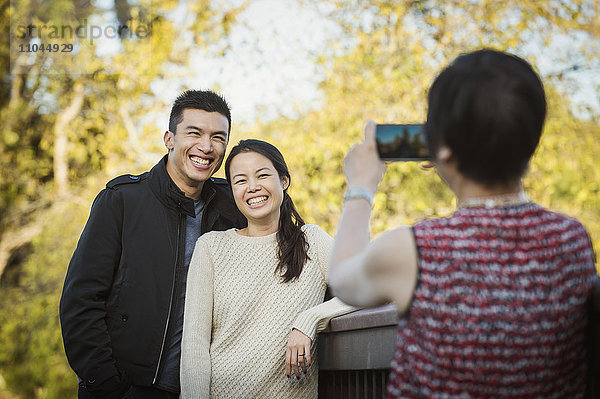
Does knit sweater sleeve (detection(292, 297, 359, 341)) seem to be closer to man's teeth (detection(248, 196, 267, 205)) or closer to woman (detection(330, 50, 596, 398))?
man's teeth (detection(248, 196, 267, 205))

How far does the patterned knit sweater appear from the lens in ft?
3.61

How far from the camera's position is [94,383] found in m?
2.45

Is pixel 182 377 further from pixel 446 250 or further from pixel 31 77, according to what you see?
pixel 31 77

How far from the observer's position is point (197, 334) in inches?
85.4

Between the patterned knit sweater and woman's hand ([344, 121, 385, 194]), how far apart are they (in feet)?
0.53

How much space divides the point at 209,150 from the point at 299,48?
13.0ft

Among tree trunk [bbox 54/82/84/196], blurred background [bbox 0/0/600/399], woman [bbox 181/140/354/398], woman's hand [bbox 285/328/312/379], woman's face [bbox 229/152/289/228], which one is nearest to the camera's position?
woman's hand [bbox 285/328/312/379]

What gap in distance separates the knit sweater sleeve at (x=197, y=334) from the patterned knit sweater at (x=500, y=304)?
1.11 meters

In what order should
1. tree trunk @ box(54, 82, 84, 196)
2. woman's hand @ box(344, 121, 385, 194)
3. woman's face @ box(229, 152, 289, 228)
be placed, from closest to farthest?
1. woman's hand @ box(344, 121, 385, 194)
2. woman's face @ box(229, 152, 289, 228)
3. tree trunk @ box(54, 82, 84, 196)

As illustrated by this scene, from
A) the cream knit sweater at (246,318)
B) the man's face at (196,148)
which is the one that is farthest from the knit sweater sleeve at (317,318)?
the man's face at (196,148)

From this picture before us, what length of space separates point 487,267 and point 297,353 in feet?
3.33

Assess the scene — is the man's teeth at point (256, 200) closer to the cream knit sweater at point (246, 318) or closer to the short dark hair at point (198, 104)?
the cream knit sweater at point (246, 318)

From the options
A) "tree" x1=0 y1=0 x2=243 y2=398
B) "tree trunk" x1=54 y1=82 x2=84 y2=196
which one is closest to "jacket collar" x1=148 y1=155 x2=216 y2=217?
"tree" x1=0 y1=0 x2=243 y2=398

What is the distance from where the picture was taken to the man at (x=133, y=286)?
246 centimetres
